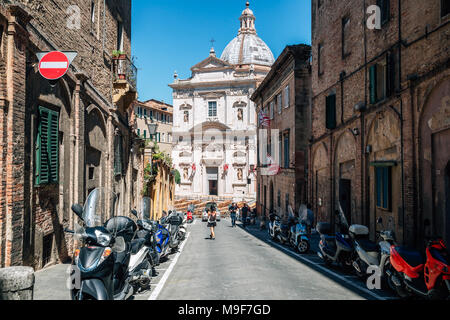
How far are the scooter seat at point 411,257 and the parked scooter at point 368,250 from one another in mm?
634

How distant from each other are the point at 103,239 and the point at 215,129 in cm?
4883

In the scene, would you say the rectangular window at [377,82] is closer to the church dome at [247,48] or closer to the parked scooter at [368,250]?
the parked scooter at [368,250]

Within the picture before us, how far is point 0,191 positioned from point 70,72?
4.41 meters

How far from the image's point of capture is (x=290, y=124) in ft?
80.3

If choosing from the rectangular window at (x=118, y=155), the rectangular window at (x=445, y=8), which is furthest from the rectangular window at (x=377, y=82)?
the rectangular window at (x=118, y=155)

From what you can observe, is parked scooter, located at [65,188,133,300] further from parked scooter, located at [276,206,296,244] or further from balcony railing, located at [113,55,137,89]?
balcony railing, located at [113,55,137,89]

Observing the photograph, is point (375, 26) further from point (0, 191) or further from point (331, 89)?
point (0, 191)

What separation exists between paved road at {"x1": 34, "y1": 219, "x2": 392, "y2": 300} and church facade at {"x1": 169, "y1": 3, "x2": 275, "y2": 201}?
40.6 metres

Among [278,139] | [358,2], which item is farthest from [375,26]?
[278,139]

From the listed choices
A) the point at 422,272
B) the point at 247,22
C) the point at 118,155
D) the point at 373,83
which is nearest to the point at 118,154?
the point at 118,155

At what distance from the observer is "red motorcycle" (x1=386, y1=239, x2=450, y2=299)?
6.13m

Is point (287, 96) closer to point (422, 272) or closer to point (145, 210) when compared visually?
point (145, 210)

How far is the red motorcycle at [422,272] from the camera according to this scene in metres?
6.13
